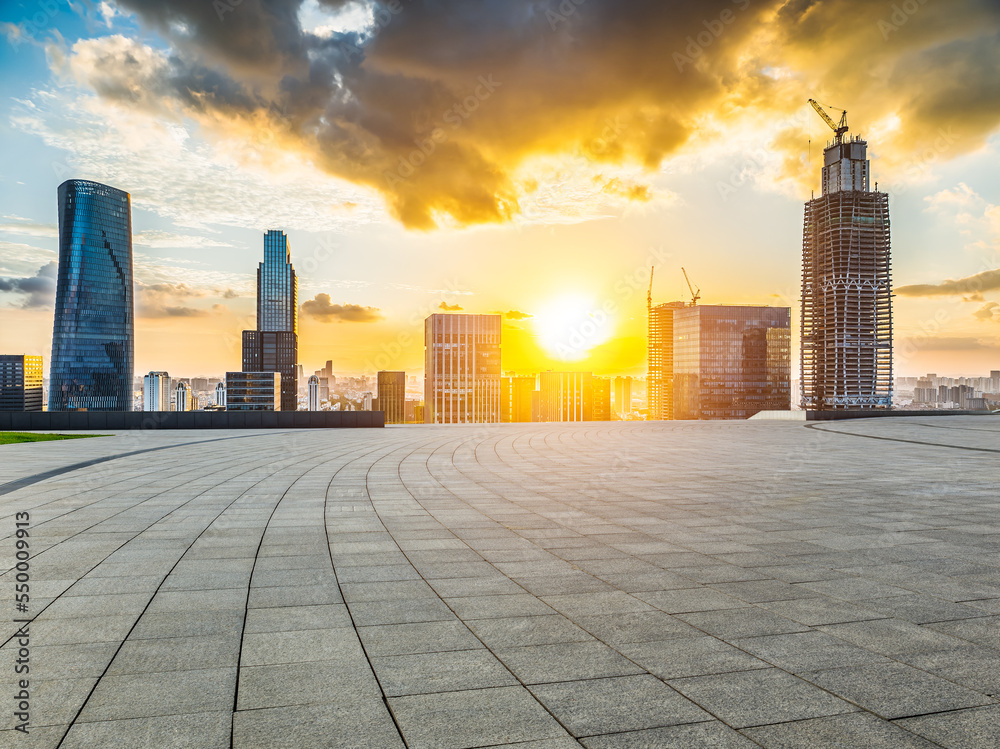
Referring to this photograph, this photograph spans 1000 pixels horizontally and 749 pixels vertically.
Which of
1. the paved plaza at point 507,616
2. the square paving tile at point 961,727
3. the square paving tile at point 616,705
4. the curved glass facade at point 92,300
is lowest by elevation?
the paved plaza at point 507,616

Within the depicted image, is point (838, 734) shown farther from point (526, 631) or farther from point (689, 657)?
point (526, 631)

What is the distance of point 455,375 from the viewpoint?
618 feet

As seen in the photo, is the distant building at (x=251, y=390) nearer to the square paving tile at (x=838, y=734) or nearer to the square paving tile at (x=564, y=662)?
the square paving tile at (x=564, y=662)

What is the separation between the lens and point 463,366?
190m

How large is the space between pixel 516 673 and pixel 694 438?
79.6 ft

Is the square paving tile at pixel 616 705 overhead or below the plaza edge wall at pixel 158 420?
below

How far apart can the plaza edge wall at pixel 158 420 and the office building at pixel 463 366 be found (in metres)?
147

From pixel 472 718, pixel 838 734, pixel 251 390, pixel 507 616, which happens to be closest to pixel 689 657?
pixel 838 734

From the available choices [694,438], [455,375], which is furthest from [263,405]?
[694,438]

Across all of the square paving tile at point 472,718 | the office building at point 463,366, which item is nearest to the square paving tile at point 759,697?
the square paving tile at point 472,718

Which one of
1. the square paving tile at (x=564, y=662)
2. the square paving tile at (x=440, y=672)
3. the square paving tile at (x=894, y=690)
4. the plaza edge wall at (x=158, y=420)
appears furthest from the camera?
the plaza edge wall at (x=158, y=420)

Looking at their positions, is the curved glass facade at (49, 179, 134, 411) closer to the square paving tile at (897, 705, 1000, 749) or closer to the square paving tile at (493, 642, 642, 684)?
the square paving tile at (493, 642, 642, 684)

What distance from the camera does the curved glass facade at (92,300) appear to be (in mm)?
164625

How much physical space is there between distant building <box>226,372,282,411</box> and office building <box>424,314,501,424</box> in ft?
156
